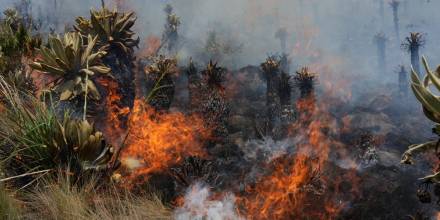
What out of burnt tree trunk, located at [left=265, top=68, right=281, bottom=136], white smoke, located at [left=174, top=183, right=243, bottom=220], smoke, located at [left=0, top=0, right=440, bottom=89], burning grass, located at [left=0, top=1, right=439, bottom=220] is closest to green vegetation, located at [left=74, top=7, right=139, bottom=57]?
burning grass, located at [left=0, top=1, right=439, bottom=220]

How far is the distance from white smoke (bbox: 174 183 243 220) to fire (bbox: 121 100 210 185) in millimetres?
1542

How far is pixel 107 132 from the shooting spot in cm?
1339

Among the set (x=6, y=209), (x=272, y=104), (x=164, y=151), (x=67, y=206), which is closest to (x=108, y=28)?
(x=164, y=151)

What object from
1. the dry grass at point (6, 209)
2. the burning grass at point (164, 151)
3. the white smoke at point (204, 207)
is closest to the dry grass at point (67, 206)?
the burning grass at point (164, 151)

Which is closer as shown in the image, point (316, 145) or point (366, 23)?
point (316, 145)

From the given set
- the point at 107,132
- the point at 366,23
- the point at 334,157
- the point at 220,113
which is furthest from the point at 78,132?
the point at 366,23

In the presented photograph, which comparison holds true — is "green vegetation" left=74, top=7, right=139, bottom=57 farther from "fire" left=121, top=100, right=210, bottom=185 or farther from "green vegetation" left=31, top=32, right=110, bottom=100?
"fire" left=121, top=100, right=210, bottom=185

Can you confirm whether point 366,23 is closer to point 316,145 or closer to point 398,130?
point 398,130

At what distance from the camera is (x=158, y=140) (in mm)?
13508

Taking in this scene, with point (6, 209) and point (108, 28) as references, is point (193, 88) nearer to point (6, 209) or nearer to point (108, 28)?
point (108, 28)

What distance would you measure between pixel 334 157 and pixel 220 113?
520 centimetres

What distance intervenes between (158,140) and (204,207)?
547 cm

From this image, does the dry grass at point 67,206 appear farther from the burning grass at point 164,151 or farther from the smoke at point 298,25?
the smoke at point 298,25

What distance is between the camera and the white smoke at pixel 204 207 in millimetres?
7145
